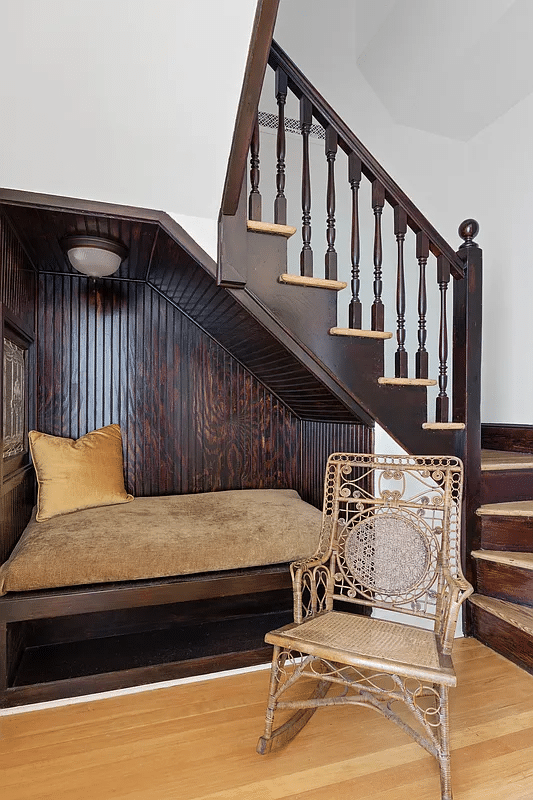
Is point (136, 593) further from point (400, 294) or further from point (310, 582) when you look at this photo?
point (400, 294)

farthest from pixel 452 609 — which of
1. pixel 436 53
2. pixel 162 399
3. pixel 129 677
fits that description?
pixel 436 53

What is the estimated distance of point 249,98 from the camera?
160 centimetres

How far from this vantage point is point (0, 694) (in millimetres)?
1773

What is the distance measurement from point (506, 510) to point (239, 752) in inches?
62.2

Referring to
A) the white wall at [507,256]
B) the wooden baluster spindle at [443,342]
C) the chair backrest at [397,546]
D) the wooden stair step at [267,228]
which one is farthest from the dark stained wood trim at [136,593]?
the white wall at [507,256]

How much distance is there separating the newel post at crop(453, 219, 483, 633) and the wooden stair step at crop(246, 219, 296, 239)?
2.97 feet

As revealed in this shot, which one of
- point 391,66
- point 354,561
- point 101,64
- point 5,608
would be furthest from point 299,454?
point 391,66

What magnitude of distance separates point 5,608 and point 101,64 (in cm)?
187

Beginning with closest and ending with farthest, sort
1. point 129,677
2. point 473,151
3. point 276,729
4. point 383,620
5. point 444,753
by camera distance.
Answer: point 444,753 → point 276,729 → point 383,620 → point 129,677 → point 473,151

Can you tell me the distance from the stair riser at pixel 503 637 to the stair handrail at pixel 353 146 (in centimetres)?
160

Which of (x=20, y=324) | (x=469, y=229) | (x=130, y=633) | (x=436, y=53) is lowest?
(x=130, y=633)

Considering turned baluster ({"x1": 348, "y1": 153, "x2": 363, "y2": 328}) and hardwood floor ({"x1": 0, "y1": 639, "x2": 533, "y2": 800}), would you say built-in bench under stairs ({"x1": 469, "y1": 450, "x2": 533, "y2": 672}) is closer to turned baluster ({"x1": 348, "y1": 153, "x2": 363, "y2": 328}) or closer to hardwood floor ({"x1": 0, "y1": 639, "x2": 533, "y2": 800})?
hardwood floor ({"x1": 0, "y1": 639, "x2": 533, "y2": 800})

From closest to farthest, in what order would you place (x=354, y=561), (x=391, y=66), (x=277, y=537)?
(x=354, y=561)
(x=277, y=537)
(x=391, y=66)

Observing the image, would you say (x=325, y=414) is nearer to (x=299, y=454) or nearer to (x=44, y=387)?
(x=299, y=454)
